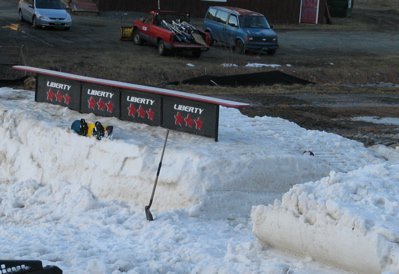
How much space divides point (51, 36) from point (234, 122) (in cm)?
1937

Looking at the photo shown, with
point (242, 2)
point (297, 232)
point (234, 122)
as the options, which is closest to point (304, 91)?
point (234, 122)

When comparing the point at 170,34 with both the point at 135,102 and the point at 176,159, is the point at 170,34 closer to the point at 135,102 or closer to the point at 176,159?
the point at 135,102

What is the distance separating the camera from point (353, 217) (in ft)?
27.3

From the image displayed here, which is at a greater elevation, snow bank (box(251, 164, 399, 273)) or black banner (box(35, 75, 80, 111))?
snow bank (box(251, 164, 399, 273))

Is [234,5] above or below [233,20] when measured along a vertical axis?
below

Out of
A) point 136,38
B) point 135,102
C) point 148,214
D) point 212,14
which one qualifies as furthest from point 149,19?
point 148,214

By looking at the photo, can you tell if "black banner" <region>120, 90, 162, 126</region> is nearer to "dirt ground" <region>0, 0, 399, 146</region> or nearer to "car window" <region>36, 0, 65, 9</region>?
"dirt ground" <region>0, 0, 399, 146</region>

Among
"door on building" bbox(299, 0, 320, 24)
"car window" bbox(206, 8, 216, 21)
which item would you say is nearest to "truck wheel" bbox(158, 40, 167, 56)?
"car window" bbox(206, 8, 216, 21)

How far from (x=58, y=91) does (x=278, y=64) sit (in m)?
15.5

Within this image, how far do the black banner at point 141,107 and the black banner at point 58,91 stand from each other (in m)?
1.34

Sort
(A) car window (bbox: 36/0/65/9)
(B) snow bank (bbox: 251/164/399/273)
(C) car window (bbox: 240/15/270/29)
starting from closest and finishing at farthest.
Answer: (B) snow bank (bbox: 251/164/399/273), (C) car window (bbox: 240/15/270/29), (A) car window (bbox: 36/0/65/9)

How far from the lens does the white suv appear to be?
3466cm

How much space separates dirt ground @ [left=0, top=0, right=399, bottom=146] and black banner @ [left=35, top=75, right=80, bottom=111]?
5.41 m

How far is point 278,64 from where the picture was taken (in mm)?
30547
